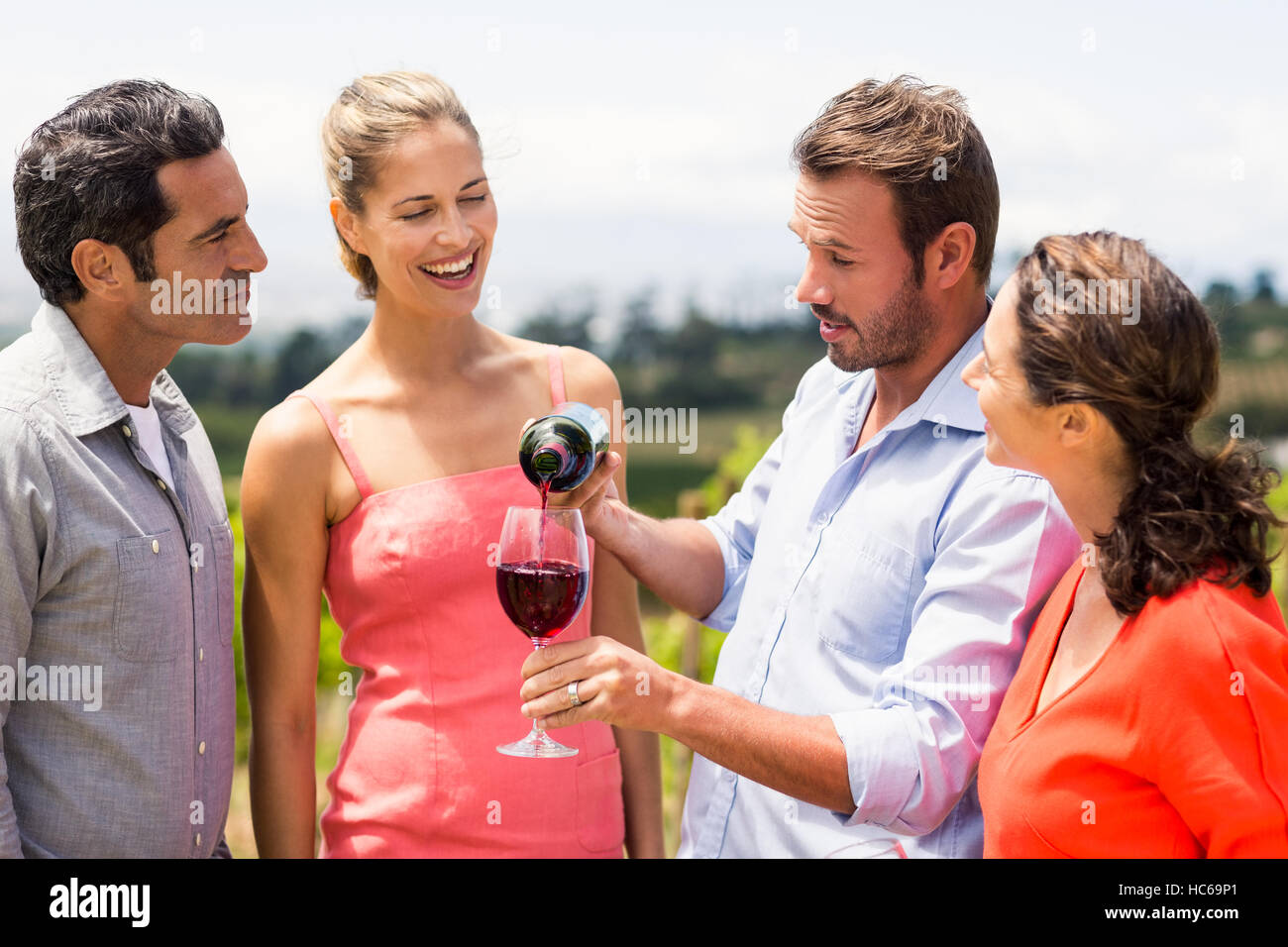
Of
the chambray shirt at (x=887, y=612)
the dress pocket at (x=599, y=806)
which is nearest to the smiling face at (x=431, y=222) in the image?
the chambray shirt at (x=887, y=612)

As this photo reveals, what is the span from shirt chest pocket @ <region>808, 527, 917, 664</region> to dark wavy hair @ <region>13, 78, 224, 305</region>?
5.23 ft

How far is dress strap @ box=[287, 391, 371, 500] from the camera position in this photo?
262 cm

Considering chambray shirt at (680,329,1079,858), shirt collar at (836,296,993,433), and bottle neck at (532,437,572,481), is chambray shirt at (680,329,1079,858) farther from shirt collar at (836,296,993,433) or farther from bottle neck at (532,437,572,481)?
bottle neck at (532,437,572,481)

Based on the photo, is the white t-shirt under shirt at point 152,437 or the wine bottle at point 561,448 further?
the white t-shirt under shirt at point 152,437

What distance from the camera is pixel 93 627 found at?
226 cm

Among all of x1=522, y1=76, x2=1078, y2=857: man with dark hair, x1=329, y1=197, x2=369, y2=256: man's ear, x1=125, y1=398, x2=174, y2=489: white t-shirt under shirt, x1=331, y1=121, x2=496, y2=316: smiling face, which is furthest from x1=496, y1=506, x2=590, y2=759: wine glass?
x1=329, y1=197, x2=369, y2=256: man's ear

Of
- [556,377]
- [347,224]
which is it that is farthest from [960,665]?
[347,224]

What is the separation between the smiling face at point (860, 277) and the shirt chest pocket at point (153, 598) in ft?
4.82

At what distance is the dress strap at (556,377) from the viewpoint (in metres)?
2.80

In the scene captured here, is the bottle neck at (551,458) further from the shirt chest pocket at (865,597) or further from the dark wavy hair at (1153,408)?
the dark wavy hair at (1153,408)
